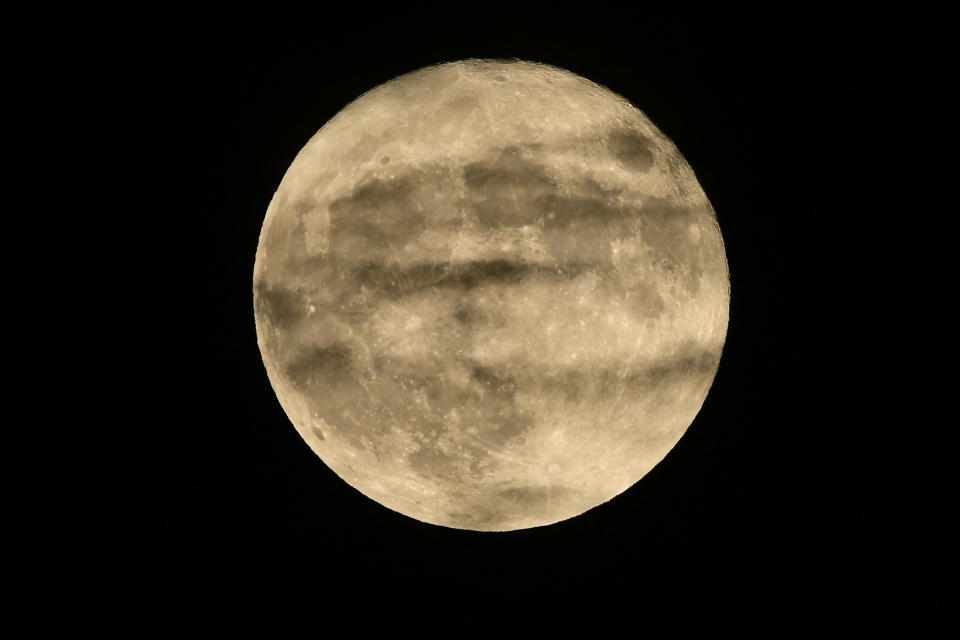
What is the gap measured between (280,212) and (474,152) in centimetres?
87

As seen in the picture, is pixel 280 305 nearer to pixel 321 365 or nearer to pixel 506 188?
pixel 321 365

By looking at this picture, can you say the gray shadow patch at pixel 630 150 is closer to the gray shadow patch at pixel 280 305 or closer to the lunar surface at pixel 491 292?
the lunar surface at pixel 491 292

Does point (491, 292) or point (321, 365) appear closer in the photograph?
point (491, 292)

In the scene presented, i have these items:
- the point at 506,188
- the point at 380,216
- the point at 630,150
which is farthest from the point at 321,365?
the point at 630,150

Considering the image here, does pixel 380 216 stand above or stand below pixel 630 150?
below

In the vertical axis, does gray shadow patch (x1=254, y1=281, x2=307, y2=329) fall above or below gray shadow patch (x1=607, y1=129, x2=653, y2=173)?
below

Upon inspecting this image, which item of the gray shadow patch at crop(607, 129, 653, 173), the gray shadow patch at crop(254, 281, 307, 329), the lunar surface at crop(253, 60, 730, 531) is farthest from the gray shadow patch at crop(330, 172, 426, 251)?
the gray shadow patch at crop(607, 129, 653, 173)

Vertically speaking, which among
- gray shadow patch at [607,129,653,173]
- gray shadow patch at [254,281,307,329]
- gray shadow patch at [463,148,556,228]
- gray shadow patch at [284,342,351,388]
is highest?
gray shadow patch at [607,129,653,173]

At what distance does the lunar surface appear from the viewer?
8.01 ft

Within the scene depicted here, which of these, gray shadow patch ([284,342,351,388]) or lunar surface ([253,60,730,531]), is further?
gray shadow patch ([284,342,351,388])

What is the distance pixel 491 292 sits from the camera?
2.42 metres

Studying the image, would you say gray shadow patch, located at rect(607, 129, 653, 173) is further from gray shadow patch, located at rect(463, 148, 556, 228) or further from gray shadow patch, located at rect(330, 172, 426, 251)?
gray shadow patch, located at rect(330, 172, 426, 251)

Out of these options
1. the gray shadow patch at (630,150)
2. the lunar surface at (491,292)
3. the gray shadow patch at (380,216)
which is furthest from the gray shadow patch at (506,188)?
the gray shadow patch at (630,150)

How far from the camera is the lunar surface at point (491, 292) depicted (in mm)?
2441
